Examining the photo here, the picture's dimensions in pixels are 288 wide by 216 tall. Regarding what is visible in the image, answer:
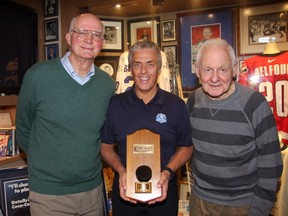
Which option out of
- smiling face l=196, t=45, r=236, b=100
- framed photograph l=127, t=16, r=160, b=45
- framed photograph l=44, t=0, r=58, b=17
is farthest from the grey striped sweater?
framed photograph l=44, t=0, r=58, b=17

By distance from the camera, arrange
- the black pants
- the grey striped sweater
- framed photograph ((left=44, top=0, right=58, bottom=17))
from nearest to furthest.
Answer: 1. the grey striped sweater
2. the black pants
3. framed photograph ((left=44, top=0, right=58, bottom=17))

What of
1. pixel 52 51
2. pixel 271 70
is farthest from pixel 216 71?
pixel 52 51

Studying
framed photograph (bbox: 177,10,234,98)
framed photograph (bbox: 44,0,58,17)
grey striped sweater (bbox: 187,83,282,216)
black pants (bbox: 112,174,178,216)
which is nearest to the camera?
grey striped sweater (bbox: 187,83,282,216)

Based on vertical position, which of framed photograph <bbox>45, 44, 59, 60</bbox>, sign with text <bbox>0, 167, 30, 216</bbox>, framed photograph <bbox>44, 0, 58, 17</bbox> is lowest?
sign with text <bbox>0, 167, 30, 216</bbox>

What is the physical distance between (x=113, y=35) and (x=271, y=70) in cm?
148

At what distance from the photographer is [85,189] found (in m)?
1.53

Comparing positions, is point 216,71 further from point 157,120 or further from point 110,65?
point 110,65

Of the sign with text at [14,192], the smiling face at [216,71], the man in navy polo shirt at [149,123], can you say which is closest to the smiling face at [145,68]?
the man in navy polo shirt at [149,123]

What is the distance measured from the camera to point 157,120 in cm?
145

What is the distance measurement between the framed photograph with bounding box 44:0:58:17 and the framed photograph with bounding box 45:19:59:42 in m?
0.07

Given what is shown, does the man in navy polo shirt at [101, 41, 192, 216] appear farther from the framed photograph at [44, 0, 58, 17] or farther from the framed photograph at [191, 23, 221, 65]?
the framed photograph at [44, 0, 58, 17]

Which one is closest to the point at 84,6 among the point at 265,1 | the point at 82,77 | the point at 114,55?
the point at 114,55

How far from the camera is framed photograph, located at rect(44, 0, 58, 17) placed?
9.41 feet

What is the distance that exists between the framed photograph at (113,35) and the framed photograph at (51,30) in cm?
52
